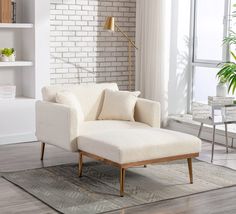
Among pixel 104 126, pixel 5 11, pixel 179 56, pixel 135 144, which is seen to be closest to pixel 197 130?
pixel 179 56

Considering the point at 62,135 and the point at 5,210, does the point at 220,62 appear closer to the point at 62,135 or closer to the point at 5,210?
the point at 62,135

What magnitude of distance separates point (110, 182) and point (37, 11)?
8.33ft

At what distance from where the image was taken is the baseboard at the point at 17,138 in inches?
248

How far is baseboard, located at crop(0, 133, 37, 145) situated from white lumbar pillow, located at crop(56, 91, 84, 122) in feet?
4.17

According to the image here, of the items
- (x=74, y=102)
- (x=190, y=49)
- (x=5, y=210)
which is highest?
(x=190, y=49)

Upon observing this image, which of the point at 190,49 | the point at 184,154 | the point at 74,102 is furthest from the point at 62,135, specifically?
the point at 190,49

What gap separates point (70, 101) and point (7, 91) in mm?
1376

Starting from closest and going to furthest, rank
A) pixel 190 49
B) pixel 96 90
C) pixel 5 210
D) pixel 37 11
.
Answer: pixel 5 210 → pixel 96 90 → pixel 37 11 → pixel 190 49

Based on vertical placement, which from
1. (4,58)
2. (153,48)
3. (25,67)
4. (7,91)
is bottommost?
(7,91)

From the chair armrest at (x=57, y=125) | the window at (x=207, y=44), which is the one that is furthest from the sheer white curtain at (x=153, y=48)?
the chair armrest at (x=57, y=125)

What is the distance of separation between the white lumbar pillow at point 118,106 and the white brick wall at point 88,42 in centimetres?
151

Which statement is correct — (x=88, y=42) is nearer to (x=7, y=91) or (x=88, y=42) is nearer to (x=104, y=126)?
(x=7, y=91)

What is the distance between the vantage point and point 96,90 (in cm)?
569

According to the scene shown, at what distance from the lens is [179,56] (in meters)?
7.40
